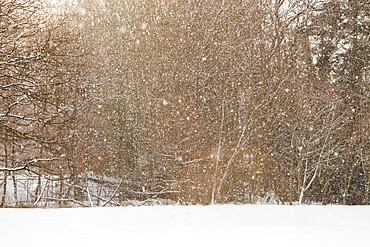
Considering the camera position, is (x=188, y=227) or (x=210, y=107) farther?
(x=210, y=107)

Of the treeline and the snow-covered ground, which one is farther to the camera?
the treeline

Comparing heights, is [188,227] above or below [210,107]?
below

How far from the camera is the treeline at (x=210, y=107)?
12953 millimetres

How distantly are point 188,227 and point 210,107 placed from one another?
8.90 meters

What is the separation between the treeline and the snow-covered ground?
5.71 metres

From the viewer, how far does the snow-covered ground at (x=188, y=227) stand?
4223 mm

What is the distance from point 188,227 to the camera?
16.8ft

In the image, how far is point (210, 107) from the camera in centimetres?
1377

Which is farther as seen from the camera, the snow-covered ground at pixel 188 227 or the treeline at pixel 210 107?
the treeline at pixel 210 107

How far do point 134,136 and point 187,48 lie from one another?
12.3ft

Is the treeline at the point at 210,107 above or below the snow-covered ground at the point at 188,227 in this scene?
above

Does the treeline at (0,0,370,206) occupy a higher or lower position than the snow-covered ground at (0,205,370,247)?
higher

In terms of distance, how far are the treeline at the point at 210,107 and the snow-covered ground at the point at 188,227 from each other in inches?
225

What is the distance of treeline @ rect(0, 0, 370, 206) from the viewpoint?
12953mm
